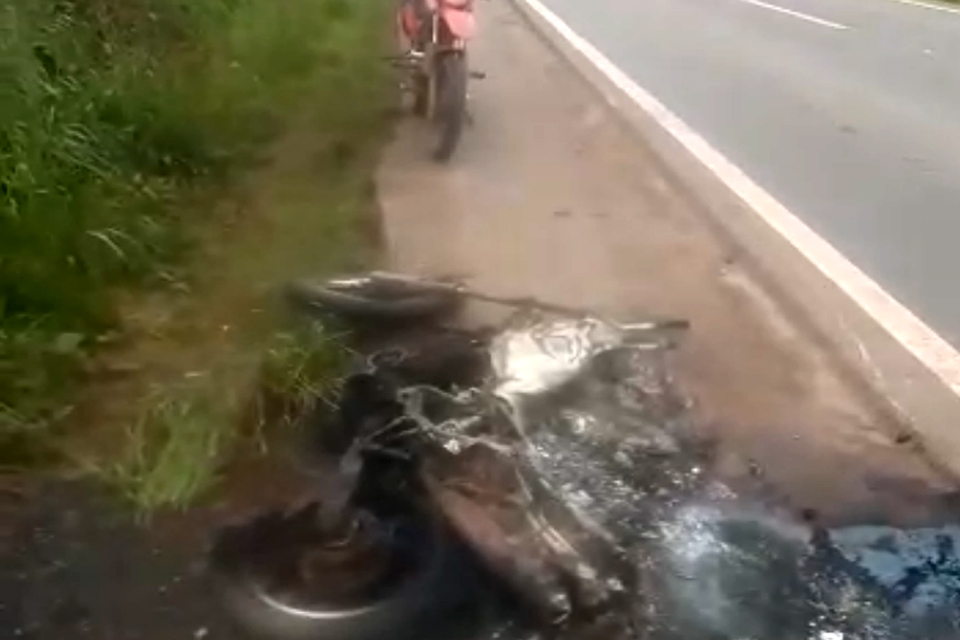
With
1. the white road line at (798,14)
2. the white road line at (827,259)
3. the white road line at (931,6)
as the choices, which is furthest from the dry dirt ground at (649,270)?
the white road line at (931,6)

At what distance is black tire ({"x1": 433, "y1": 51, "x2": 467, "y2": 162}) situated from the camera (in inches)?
359

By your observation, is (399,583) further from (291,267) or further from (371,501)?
(291,267)

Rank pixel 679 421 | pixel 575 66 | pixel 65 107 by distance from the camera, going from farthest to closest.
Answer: pixel 575 66 → pixel 65 107 → pixel 679 421

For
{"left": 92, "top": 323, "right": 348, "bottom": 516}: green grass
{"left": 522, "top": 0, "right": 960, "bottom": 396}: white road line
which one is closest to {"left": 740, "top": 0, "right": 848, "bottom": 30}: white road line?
{"left": 522, "top": 0, "right": 960, "bottom": 396}: white road line

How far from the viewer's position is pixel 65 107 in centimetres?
671

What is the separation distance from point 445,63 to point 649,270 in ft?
9.62

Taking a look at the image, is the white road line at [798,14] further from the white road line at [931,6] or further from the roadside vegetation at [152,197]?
the roadside vegetation at [152,197]

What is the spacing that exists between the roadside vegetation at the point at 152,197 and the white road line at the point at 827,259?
2228 mm

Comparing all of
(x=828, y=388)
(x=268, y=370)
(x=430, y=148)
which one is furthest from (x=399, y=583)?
(x=430, y=148)

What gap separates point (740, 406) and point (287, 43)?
6477 millimetres

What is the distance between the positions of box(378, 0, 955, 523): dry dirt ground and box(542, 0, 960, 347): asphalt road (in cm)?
78

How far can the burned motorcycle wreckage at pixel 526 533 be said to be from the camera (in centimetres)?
356

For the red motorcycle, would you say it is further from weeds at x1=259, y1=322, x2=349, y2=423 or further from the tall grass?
weeds at x1=259, y1=322, x2=349, y2=423

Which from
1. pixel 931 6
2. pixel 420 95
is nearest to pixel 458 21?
pixel 420 95
